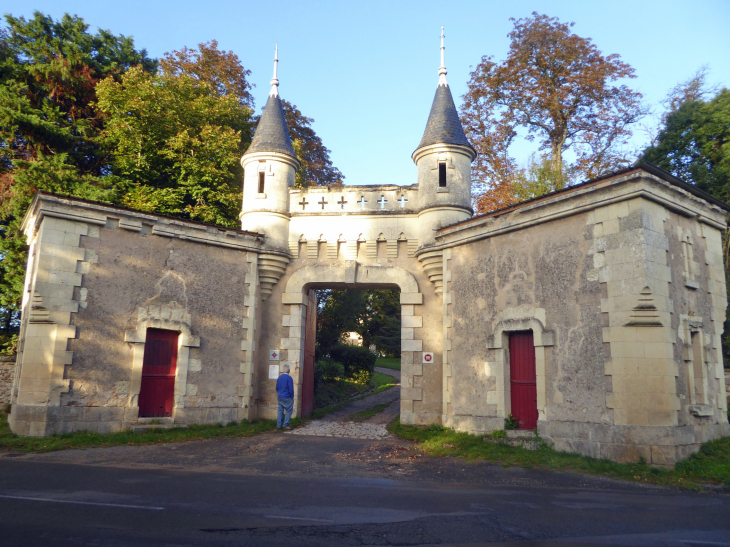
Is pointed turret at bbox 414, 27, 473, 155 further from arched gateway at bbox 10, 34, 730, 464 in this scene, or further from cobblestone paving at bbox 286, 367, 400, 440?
cobblestone paving at bbox 286, 367, 400, 440

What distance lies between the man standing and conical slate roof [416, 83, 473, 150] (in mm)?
7270

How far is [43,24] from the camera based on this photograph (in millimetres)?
19609

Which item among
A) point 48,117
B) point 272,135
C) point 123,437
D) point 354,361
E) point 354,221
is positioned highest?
point 48,117

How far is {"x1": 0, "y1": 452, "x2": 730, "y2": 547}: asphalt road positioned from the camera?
15.4ft

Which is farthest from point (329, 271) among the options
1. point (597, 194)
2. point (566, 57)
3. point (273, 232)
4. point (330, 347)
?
point (566, 57)

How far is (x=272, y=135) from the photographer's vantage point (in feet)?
49.6

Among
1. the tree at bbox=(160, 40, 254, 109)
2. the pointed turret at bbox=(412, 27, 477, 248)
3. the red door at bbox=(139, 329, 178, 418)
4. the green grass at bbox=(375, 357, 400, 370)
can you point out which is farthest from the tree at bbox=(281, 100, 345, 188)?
the green grass at bbox=(375, 357, 400, 370)

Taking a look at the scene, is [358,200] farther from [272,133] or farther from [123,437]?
[123,437]

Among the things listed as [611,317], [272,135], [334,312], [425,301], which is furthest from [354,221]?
[334,312]

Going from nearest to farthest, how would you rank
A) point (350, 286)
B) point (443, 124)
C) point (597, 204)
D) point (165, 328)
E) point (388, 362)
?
point (597, 204), point (165, 328), point (443, 124), point (350, 286), point (388, 362)

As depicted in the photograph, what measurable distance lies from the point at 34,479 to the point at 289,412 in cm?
698

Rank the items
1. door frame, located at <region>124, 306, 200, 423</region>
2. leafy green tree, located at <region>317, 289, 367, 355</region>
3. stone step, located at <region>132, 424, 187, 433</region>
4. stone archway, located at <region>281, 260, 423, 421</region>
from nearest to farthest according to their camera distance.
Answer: stone step, located at <region>132, 424, 187, 433</region> → door frame, located at <region>124, 306, 200, 423</region> → stone archway, located at <region>281, 260, 423, 421</region> → leafy green tree, located at <region>317, 289, 367, 355</region>

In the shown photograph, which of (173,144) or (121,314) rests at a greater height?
(173,144)

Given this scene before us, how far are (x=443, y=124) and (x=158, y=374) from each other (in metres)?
9.84
